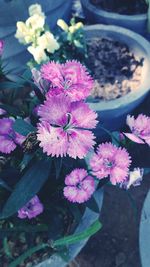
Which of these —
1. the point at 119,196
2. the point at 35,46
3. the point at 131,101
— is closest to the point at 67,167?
the point at 35,46

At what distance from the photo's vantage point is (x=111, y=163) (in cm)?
86

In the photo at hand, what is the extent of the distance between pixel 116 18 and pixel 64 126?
3.84 ft

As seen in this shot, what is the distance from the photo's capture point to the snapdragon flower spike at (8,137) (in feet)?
2.95

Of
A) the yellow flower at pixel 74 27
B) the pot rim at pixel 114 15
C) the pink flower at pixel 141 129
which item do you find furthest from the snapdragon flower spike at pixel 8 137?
the pot rim at pixel 114 15

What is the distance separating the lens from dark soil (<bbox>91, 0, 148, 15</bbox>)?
1876 millimetres

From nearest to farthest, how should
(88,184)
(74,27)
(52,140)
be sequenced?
(52,140) < (88,184) < (74,27)

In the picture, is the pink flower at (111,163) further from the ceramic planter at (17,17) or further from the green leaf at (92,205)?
the ceramic planter at (17,17)

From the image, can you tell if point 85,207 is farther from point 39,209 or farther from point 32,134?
point 32,134

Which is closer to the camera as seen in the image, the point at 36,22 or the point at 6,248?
the point at 6,248

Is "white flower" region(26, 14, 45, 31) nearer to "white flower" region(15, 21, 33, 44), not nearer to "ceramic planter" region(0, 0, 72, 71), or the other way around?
"white flower" region(15, 21, 33, 44)

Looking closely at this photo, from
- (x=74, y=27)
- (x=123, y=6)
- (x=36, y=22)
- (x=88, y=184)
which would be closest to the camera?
(x=88, y=184)

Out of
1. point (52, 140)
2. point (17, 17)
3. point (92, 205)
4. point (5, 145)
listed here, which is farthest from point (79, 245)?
point (17, 17)

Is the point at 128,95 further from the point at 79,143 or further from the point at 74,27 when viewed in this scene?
the point at 79,143

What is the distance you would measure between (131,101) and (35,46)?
1.32 feet
